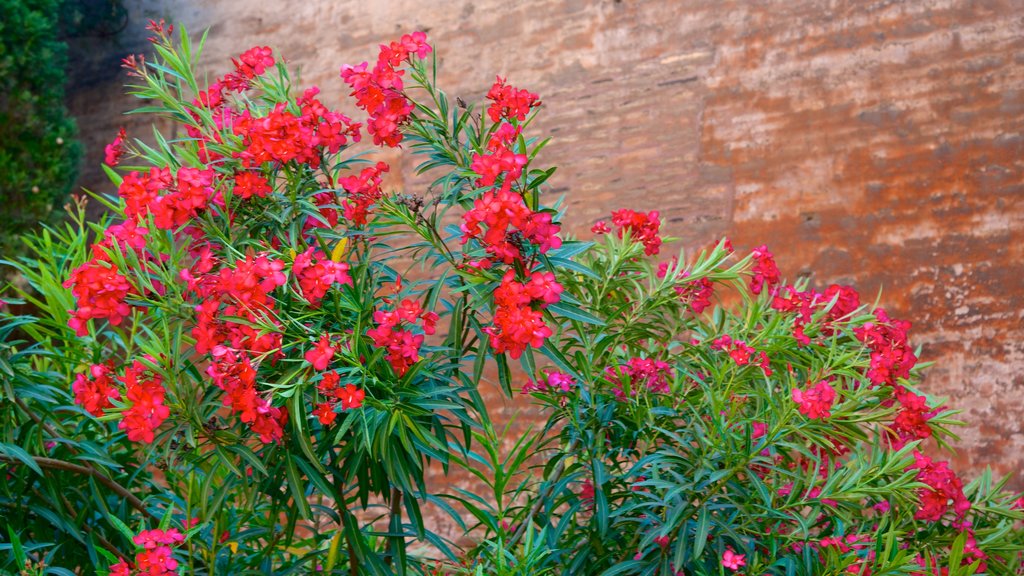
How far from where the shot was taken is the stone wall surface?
11.6 ft

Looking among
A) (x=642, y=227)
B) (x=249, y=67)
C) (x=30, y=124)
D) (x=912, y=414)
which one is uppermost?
(x=30, y=124)

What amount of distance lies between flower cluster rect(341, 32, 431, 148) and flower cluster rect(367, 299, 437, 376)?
34 centimetres

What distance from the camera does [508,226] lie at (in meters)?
1.72

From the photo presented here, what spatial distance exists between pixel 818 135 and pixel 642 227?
5.91ft

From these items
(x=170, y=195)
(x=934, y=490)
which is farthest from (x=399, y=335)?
(x=934, y=490)

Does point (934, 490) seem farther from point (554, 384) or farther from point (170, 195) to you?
point (170, 195)

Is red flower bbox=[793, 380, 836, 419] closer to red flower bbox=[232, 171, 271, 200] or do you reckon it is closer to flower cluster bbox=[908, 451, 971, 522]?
flower cluster bbox=[908, 451, 971, 522]

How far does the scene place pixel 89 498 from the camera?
7.05 ft

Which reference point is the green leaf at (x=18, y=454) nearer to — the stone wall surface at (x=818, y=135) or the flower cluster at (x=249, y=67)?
the flower cluster at (x=249, y=67)

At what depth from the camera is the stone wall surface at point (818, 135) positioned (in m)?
3.55

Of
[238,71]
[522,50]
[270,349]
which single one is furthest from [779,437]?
[522,50]

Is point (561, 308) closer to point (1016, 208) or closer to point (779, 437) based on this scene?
point (779, 437)

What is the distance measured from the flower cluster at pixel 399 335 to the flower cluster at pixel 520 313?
0.46 feet

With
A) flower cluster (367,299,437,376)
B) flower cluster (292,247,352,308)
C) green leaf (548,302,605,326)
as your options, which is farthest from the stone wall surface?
flower cluster (292,247,352,308)
